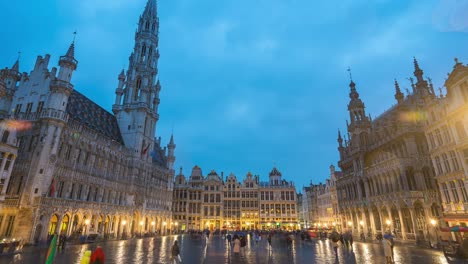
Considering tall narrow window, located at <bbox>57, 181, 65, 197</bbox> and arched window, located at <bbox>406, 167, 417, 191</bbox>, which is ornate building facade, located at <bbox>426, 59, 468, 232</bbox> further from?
tall narrow window, located at <bbox>57, 181, 65, 197</bbox>

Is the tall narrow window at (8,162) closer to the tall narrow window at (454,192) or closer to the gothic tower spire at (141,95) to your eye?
the gothic tower spire at (141,95)

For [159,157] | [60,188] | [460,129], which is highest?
[159,157]

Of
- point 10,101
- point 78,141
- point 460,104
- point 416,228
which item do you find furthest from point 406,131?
point 10,101

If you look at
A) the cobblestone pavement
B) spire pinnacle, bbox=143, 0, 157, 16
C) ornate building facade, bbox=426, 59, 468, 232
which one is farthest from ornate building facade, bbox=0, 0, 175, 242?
ornate building facade, bbox=426, 59, 468, 232

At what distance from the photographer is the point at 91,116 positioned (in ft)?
160

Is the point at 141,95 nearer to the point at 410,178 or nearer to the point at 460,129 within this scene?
the point at 410,178

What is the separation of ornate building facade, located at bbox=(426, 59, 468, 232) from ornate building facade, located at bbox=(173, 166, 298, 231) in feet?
170

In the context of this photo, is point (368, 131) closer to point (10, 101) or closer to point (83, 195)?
point (83, 195)

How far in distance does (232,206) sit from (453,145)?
61.6 m

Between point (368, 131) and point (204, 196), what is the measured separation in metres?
51.2

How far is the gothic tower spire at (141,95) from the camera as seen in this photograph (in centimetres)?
5809

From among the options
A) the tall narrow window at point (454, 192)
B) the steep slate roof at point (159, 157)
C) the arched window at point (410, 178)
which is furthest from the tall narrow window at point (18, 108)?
the tall narrow window at point (454, 192)

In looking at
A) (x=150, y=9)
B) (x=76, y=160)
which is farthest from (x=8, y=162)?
(x=150, y=9)

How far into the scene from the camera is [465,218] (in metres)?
25.1
